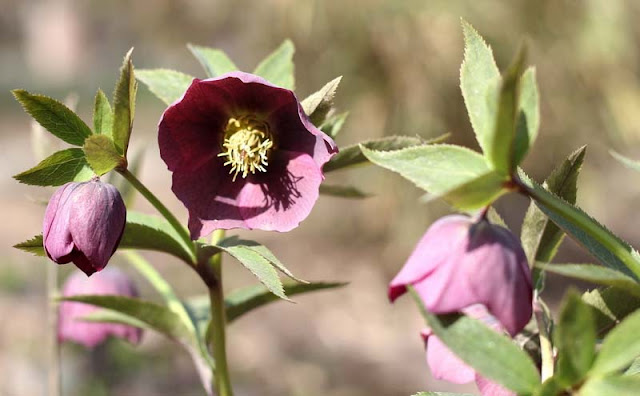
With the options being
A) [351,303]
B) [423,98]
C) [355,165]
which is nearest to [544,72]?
[423,98]

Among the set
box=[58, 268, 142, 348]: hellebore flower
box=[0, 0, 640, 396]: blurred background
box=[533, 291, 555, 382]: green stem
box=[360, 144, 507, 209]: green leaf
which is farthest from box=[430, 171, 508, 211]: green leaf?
box=[0, 0, 640, 396]: blurred background

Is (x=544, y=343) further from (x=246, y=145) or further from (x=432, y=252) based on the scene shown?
(x=246, y=145)

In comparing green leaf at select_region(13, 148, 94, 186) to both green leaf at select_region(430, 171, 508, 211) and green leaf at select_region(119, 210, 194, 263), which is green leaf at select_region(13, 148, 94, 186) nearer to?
green leaf at select_region(119, 210, 194, 263)

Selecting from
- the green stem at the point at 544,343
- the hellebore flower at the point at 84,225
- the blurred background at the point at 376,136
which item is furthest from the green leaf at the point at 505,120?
the blurred background at the point at 376,136

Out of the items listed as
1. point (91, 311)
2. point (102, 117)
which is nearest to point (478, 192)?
point (102, 117)

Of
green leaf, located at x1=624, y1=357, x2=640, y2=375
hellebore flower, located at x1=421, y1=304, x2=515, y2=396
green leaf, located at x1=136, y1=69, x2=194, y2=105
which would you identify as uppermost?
green leaf, located at x1=136, y1=69, x2=194, y2=105

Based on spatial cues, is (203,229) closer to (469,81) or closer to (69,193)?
(69,193)
